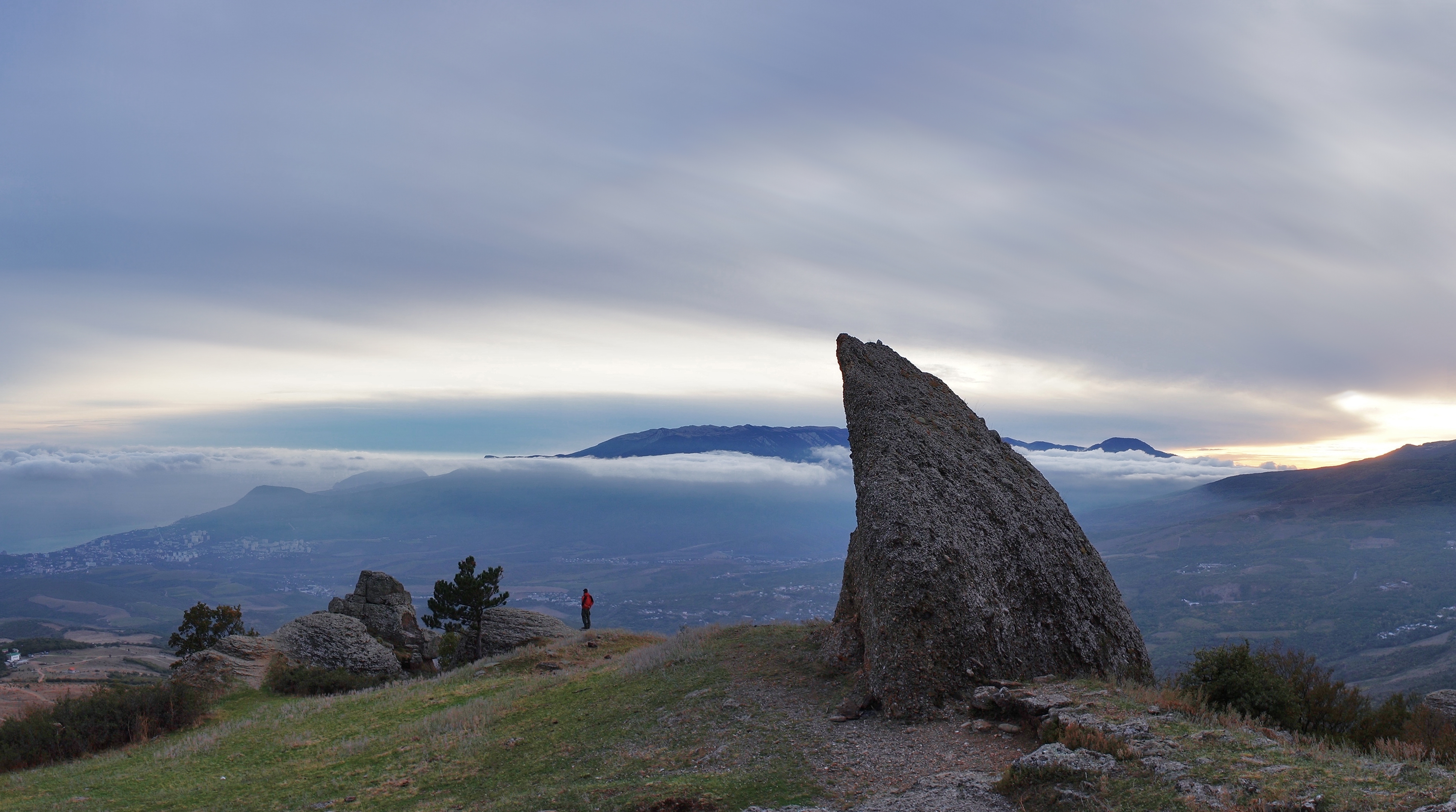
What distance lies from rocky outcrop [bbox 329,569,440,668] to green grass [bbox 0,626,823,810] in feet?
47.6

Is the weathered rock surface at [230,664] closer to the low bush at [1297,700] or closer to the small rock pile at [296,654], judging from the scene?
the small rock pile at [296,654]

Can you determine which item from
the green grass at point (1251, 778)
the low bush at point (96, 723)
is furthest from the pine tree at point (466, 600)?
the green grass at point (1251, 778)

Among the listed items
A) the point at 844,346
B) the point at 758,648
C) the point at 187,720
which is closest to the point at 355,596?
the point at 187,720

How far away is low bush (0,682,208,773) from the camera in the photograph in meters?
19.2

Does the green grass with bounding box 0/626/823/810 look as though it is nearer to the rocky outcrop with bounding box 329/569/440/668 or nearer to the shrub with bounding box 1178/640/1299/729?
the shrub with bounding box 1178/640/1299/729

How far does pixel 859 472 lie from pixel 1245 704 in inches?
324

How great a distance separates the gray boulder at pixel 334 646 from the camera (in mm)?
30844

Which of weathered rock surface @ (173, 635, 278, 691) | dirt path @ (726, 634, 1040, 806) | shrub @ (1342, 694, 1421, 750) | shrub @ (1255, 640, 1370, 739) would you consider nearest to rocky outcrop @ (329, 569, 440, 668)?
weathered rock surface @ (173, 635, 278, 691)

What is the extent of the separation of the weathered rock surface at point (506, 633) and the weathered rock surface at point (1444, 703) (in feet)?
96.7

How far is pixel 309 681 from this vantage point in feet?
90.0

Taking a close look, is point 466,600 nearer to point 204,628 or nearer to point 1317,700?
point 204,628

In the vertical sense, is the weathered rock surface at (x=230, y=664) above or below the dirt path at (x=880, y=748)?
below

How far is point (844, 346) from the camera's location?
22625mm

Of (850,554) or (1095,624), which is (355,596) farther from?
(1095,624)
